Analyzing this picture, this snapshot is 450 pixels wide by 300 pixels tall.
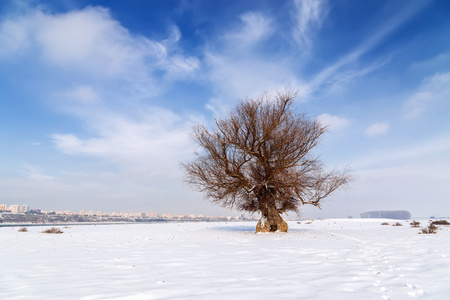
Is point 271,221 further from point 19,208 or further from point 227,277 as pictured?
point 19,208

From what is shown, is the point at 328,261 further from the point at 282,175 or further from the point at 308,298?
the point at 282,175

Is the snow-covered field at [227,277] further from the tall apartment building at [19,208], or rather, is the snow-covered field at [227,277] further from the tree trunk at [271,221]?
the tall apartment building at [19,208]

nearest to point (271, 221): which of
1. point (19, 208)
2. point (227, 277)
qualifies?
point (227, 277)

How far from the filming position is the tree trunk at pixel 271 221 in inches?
703

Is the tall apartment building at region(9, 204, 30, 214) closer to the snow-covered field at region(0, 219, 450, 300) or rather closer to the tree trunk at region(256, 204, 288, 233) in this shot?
the tree trunk at region(256, 204, 288, 233)

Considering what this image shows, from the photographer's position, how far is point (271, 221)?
1800 cm

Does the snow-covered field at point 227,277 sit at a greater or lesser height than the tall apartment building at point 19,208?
greater

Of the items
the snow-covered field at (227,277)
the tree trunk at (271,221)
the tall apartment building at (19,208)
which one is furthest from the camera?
the tall apartment building at (19,208)

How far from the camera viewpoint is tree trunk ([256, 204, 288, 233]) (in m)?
17.9

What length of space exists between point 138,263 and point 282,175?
1081cm

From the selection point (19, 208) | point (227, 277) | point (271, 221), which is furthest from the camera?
point (19, 208)

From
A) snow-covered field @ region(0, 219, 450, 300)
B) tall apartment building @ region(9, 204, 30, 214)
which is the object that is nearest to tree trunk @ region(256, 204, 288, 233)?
snow-covered field @ region(0, 219, 450, 300)

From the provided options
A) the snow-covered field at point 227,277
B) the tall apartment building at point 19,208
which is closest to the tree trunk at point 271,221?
the snow-covered field at point 227,277

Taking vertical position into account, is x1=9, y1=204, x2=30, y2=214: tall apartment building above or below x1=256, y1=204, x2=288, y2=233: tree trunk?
below
